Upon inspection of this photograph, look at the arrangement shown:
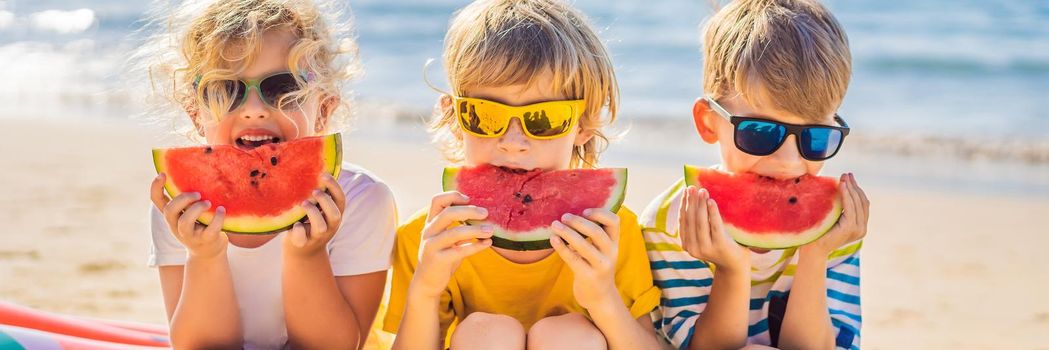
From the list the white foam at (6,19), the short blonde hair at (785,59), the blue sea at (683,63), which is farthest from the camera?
the white foam at (6,19)

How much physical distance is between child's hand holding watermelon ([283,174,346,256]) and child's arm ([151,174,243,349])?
0.24 meters

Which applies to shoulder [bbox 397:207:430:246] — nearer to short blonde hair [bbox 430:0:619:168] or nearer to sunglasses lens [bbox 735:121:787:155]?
short blonde hair [bbox 430:0:619:168]

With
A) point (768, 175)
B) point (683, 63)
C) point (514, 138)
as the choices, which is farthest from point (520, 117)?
point (683, 63)

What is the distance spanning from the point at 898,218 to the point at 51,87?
1094 centimetres

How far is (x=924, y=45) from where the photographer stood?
623 inches

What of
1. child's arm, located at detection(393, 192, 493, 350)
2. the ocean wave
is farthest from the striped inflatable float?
the ocean wave

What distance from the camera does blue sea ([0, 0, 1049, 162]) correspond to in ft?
40.9

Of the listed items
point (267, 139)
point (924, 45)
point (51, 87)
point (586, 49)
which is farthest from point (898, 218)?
point (51, 87)

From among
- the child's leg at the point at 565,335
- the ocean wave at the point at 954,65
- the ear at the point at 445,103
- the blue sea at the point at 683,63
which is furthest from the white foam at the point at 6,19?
the child's leg at the point at 565,335

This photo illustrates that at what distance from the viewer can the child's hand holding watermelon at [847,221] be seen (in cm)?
378

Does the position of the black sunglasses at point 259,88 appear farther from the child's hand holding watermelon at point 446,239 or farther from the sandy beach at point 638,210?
the sandy beach at point 638,210

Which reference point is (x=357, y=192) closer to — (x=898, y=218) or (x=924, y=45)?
(x=898, y=218)

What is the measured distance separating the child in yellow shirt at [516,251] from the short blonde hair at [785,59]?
0.44m

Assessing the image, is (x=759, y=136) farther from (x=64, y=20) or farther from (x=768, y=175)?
(x=64, y=20)
